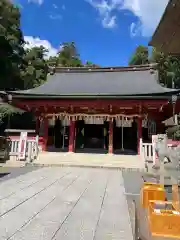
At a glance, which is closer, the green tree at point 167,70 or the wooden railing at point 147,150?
the wooden railing at point 147,150

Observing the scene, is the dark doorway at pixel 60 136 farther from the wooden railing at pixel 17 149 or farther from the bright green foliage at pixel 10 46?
the bright green foliage at pixel 10 46

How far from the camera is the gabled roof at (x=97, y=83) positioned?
14.0m

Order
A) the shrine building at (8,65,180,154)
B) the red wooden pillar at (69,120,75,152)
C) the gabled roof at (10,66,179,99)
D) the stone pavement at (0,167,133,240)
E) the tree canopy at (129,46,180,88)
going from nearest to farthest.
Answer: the stone pavement at (0,167,133,240) → the shrine building at (8,65,180,154) → the red wooden pillar at (69,120,75,152) → the gabled roof at (10,66,179,99) → the tree canopy at (129,46,180,88)

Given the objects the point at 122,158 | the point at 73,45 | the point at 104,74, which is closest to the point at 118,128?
the point at 122,158

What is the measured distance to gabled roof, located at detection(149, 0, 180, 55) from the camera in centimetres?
283

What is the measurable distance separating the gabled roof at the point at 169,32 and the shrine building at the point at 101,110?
8.60 meters

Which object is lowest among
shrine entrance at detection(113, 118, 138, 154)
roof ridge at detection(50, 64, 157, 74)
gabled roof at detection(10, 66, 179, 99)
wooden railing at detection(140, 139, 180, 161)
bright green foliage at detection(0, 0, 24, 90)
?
wooden railing at detection(140, 139, 180, 161)

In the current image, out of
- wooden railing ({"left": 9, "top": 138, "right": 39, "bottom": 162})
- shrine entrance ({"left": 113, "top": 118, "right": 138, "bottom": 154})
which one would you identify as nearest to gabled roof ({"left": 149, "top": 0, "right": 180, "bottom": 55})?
wooden railing ({"left": 9, "top": 138, "right": 39, "bottom": 162})

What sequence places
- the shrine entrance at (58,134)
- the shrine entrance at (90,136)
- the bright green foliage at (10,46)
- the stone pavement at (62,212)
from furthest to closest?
the bright green foliage at (10,46)
the shrine entrance at (90,136)
the shrine entrance at (58,134)
the stone pavement at (62,212)

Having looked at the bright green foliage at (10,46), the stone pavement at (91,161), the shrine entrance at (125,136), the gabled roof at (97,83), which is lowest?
the stone pavement at (91,161)

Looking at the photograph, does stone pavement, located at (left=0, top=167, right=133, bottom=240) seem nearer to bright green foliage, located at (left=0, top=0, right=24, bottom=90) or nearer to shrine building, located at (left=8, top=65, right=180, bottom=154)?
shrine building, located at (left=8, top=65, right=180, bottom=154)

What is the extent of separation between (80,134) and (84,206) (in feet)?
39.3

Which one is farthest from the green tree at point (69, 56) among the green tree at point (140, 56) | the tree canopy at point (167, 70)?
the tree canopy at point (167, 70)

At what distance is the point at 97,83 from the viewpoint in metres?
17.2
